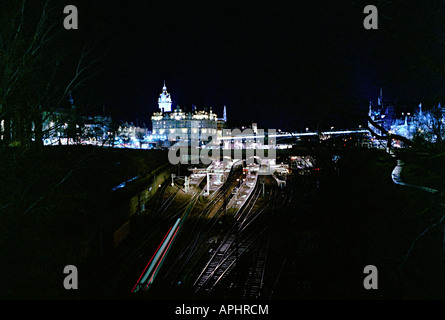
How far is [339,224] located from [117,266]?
805 cm

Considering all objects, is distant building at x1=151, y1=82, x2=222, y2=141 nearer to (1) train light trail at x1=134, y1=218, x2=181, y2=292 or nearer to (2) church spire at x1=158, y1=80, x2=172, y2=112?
(2) church spire at x1=158, y1=80, x2=172, y2=112

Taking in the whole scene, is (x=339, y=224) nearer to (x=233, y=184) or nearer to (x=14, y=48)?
(x=14, y=48)

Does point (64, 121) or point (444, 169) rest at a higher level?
point (64, 121)

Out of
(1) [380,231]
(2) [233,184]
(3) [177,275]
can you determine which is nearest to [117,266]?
(3) [177,275]

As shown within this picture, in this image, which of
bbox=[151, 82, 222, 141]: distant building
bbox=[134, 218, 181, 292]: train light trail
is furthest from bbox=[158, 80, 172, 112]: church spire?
bbox=[134, 218, 181, 292]: train light trail

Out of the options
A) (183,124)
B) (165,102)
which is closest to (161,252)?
(183,124)

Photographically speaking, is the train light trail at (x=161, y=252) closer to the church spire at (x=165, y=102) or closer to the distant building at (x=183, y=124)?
the distant building at (x=183, y=124)

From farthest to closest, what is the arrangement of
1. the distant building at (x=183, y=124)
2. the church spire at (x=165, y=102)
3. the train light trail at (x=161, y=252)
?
1. the church spire at (x=165, y=102)
2. the distant building at (x=183, y=124)
3. the train light trail at (x=161, y=252)

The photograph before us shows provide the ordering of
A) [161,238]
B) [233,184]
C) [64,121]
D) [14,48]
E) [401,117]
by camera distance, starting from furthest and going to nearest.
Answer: [401,117], [233,184], [161,238], [64,121], [14,48]

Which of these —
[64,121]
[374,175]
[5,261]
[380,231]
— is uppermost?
[64,121]

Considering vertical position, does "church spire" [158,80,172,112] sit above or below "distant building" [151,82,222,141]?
above

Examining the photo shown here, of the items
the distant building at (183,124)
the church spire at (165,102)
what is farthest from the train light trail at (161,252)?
the church spire at (165,102)

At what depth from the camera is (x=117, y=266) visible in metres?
9.24

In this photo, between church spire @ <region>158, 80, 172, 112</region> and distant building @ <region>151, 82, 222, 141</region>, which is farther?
church spire @ <region>158, 80, 172, 112</region>
